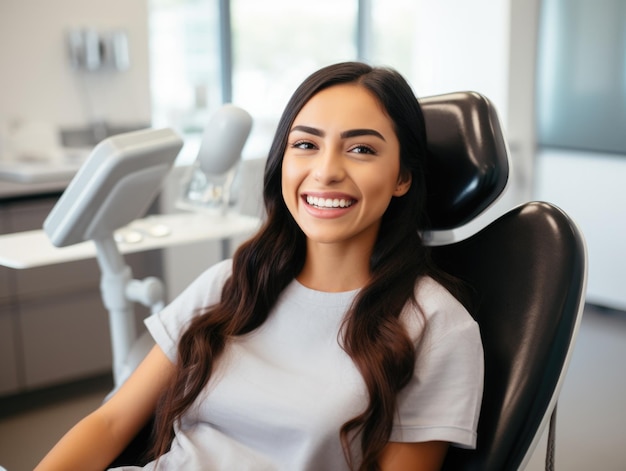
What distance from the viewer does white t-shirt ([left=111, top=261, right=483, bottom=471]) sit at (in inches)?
43.6

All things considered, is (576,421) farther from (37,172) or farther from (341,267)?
(37,172)

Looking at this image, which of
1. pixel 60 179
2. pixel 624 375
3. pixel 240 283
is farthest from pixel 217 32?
pixel 240 283

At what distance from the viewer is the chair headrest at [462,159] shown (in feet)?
4.26

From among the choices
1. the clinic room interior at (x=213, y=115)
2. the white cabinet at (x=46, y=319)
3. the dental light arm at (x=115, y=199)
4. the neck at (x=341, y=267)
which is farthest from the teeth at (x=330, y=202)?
the white cabinet at (x=46, y=319)

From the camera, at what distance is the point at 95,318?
9.98 ft

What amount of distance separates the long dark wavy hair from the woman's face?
0.02 m

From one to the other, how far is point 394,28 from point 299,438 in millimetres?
4330

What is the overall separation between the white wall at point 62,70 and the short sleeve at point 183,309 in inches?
86.0

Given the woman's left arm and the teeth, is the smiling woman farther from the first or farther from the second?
the woman's left arm

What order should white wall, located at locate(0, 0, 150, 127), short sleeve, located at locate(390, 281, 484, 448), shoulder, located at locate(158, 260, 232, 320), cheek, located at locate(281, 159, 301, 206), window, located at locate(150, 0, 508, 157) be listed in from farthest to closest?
window, located at locate(150, 0, 508, 157), white wall, located at locate(0, 0, 150, 127), shoulder, located at locate(158, 260, 232, 320), cheek, located at locate(281, 159, 301, 206), short sleeve, located at locate(390, 281, 484, 448)

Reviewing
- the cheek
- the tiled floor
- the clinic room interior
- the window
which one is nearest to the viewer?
the cheek

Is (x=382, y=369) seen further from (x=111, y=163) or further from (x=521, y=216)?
(x=111, y=163)

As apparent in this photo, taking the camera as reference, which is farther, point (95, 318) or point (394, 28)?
point (394, 28)

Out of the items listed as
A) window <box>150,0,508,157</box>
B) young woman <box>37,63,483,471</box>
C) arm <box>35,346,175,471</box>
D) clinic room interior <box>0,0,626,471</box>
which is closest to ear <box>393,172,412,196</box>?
young woman <box>37,63,483,471</box>
